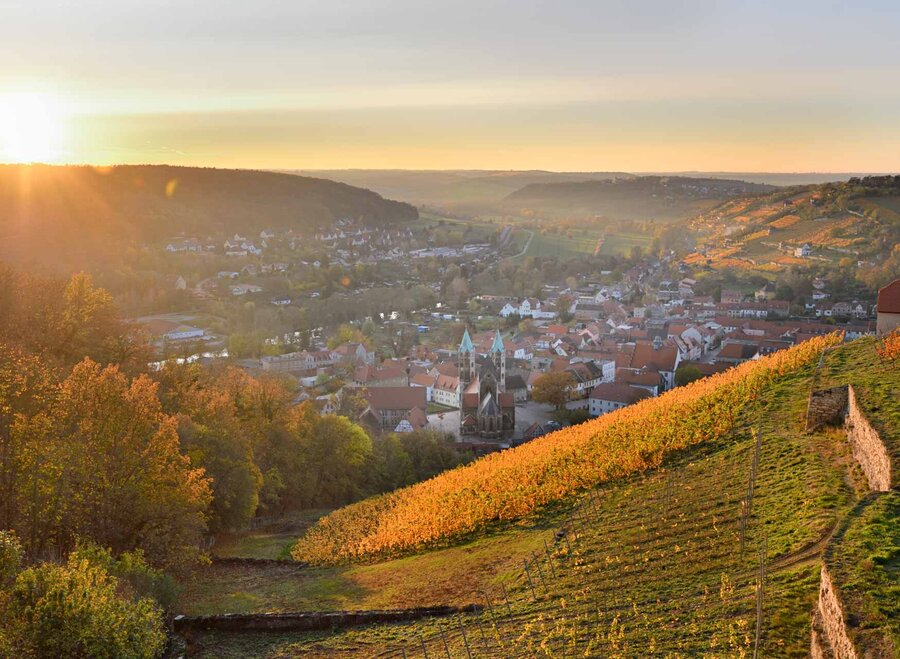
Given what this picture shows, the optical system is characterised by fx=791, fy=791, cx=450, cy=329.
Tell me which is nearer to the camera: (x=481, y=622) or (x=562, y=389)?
(x=481, y=622)

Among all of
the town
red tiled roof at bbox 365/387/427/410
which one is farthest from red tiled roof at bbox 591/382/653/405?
red tiled roof at bbox 365/387/427/410

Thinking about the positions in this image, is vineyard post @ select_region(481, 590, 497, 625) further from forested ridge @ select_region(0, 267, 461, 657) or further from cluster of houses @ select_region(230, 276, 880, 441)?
cluster of houses @ select_region(230, 276, 880, 441)

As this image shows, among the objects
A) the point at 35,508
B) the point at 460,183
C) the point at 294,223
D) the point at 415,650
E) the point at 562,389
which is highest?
the point at 460,183

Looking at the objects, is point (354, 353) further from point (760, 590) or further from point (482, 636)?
point (760, 590)

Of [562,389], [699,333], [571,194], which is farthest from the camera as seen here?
[571,194]

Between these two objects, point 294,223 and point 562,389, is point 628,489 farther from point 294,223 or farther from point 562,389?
point 294,223

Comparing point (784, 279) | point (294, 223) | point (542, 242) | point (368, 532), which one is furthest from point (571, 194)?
point (368, 532)

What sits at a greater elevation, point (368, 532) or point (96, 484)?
point (96, 484)

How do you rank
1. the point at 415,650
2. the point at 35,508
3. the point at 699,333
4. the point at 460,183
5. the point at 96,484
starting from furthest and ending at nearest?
the point at 460,183
the point at 699,333
the point at 96,484
the point at 35,508
the point at 415,650
